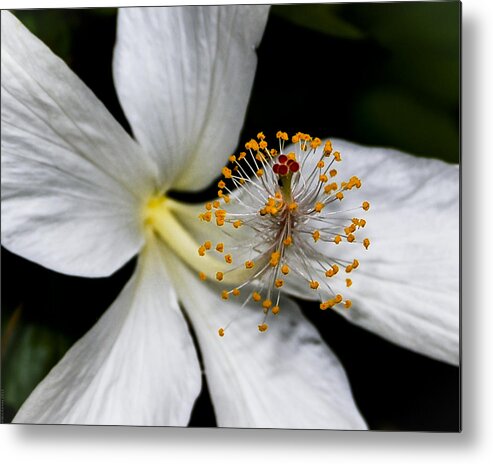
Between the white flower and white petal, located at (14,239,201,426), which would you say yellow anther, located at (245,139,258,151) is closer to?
the white flower

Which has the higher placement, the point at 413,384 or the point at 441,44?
the point at 441,44

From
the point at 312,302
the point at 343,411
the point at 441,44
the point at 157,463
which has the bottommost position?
the point at 157,463

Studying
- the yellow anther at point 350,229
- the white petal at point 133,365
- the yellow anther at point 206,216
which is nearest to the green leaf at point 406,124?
the yellow anther at point 350,229

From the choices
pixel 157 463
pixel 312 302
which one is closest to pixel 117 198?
pixel 312 302

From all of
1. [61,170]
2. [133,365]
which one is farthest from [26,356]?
[61,170]

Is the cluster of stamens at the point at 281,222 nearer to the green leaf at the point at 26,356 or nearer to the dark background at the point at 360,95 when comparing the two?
the dark background at the point at 360,95

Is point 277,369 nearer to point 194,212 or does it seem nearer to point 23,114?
point 194,212
